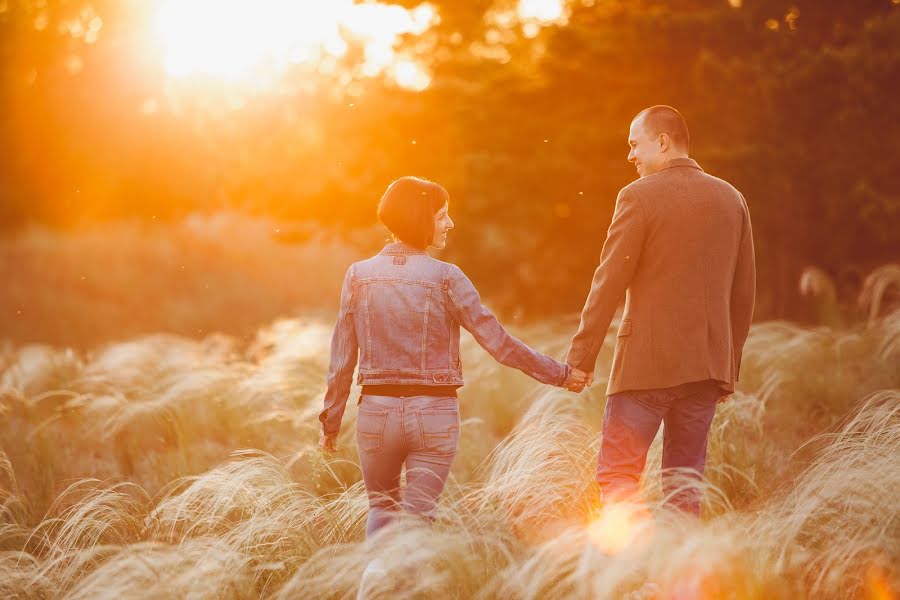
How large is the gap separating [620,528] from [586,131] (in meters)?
7.83

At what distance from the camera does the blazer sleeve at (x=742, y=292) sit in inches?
151

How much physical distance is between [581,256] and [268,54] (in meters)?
6.94

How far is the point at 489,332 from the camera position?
355 cm

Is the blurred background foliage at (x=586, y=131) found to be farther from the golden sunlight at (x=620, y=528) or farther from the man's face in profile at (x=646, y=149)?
the golden sunlight at (x=620, y=528)

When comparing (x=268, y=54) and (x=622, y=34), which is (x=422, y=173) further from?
(x=268, y=54)

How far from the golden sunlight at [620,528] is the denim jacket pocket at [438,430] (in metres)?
0.66

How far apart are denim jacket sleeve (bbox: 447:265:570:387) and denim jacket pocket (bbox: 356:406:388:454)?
492 millimetres

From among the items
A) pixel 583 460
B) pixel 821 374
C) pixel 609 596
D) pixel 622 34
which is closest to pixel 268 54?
pixel 622 34

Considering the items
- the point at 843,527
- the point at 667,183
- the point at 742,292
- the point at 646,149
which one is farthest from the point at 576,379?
the point at 843,527

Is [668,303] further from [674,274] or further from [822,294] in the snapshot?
[822,294]

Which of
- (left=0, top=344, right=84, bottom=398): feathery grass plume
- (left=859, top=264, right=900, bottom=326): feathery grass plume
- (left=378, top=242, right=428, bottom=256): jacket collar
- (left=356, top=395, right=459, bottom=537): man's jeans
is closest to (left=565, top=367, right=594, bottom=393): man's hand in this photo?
(left=356, top=395, right=459, bottom=537): man's jeans

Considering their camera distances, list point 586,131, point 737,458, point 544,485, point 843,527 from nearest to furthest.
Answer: point 843,527 < point 544,485 < point 737,458 < point 586,131

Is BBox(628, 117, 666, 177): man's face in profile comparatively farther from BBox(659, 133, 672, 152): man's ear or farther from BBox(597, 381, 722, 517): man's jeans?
BBox(597, 381, 722, 517): man's jeans

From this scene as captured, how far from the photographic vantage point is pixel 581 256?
11242mm
